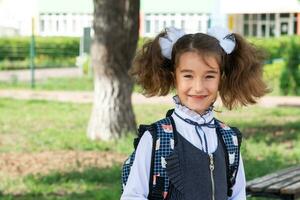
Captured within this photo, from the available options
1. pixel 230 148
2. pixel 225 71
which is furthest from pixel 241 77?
pixel 230 148

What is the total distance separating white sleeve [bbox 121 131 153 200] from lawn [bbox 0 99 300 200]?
3484 millimetres

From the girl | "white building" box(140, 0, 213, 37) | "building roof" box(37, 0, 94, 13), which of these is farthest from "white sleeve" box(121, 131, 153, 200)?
"building roof" box(37, 0, 94, 13)

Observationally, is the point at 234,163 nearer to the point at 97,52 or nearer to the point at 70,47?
the point at 97,52

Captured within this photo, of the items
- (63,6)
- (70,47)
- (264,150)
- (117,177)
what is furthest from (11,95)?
(63,6)

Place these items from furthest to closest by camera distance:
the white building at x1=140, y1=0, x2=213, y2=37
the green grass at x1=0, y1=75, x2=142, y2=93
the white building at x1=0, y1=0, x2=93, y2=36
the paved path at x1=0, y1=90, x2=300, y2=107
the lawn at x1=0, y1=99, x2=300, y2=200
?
the white building at x1=0, y1=0, x2=93, y2=36 → the white building at x1=140, y1=0, x2=213, y2=37 → the green grass at x1=0, y1=75, x2=142, y2=93 → the paved path at x1=0, y1=90, x2=300, y2=107 → the lawn at x1=0, y1=99, x2=300, y2=200

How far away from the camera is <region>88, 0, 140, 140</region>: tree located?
34.6ft

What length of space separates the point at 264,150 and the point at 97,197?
367 centimetres

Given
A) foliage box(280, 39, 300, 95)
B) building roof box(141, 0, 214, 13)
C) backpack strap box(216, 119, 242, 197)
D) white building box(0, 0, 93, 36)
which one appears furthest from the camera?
white building box(0, 0, 93, 36)

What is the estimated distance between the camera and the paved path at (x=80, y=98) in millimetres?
17769

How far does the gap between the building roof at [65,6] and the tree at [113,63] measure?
30327 millimetres

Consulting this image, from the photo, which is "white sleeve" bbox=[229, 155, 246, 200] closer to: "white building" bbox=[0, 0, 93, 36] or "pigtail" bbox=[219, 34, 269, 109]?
"pigtail" bbox=[219, 34, 269, 109]

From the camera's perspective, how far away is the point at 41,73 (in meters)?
28.1

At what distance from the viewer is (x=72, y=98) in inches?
738

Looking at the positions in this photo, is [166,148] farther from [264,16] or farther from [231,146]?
[264,16]
